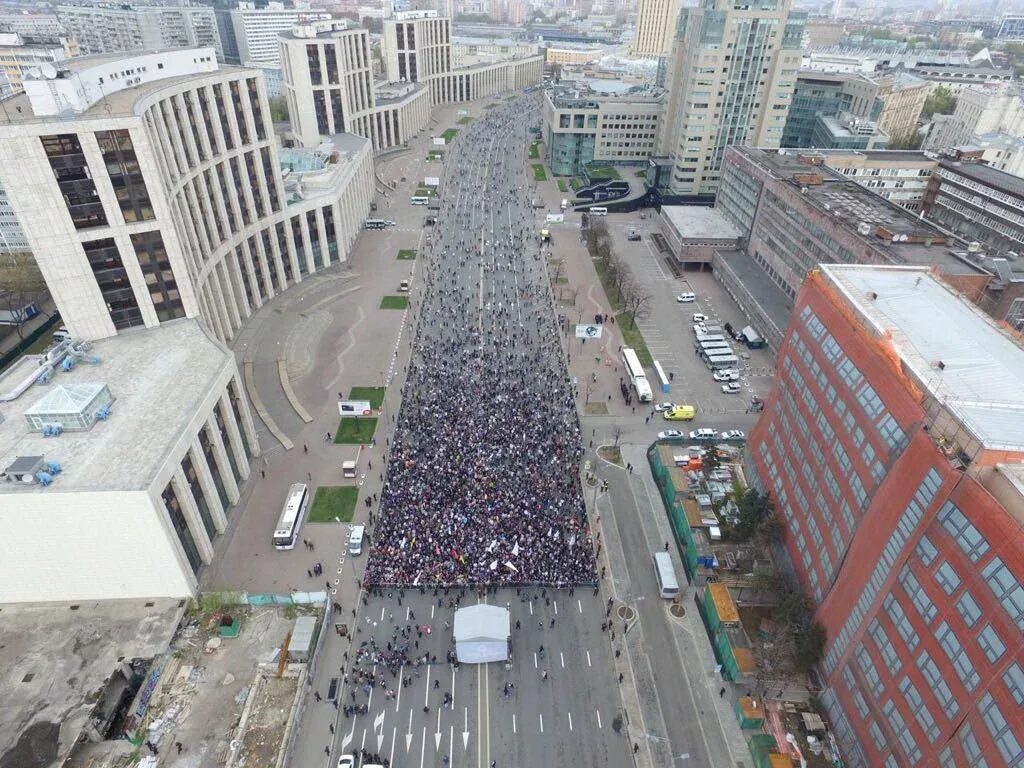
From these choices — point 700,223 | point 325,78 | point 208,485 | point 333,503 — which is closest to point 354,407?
point 333,503

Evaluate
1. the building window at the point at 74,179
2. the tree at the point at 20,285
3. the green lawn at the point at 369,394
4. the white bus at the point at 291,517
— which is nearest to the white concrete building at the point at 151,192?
the building window at the point at 74,179

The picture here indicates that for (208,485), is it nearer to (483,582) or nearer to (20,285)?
(483,582)

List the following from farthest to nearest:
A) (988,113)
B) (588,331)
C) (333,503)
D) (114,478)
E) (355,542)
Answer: (988,113) < (588,331) < (333,503) < (355,542) < (114,478)

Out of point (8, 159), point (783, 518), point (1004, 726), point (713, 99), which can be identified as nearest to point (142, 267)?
point (8, 159)

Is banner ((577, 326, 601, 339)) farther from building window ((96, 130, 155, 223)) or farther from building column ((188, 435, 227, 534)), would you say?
building window ((96, 130, 155, 223))

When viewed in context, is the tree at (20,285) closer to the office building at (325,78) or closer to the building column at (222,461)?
the building column at (222,461)

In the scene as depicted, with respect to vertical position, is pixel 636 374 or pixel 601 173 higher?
pixel 601 173

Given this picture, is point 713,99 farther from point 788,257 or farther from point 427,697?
point 427,697
